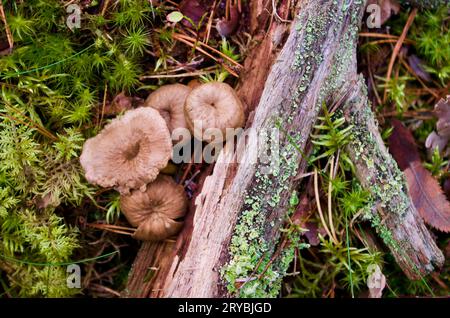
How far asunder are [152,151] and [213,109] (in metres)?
0.51

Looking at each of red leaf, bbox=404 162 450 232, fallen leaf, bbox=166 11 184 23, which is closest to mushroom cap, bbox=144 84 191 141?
fallen leaf, bbox=166 11 184 23

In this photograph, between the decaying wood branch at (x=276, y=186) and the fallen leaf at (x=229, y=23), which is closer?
the decaying wood branch at (x=276, y=186)

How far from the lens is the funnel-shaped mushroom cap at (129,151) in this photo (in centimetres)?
303

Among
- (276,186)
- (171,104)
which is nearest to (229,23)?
(171,104)

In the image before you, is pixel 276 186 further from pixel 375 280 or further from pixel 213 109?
pixel 375 280

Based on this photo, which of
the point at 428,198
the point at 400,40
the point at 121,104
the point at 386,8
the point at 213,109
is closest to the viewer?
the point at 213,109

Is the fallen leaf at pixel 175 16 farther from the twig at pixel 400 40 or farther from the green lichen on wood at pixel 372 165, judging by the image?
the twig at pixel 400 40

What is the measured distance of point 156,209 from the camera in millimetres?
3139

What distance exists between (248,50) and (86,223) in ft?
5.92

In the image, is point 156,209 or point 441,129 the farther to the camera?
point 441,129

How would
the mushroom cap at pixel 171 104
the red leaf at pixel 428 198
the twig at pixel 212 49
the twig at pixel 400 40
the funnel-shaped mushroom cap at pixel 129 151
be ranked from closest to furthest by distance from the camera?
the funnel-shaped mushroom cap at pixel 129 151
the mushroom cap at pixel 171 104
the twig at pixel 212 49
the red leaf at pixel 428 198
the twig at pixel 400 40

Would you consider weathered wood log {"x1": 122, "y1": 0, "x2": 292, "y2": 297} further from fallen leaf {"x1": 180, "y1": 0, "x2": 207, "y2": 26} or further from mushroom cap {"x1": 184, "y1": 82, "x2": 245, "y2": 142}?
fallen leaf {"x1": 180, "y1": 0, "x2": 207, "y2": 26}

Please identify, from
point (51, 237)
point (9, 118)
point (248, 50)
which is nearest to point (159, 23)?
point (248, 50)

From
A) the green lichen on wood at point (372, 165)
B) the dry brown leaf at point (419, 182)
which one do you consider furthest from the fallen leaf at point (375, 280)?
the dry brown leaf at point (419, 182)
